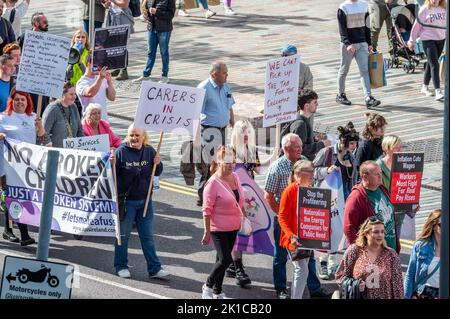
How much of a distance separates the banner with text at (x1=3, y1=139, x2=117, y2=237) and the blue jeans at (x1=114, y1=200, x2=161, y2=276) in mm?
152

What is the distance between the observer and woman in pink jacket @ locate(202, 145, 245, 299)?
532 inches

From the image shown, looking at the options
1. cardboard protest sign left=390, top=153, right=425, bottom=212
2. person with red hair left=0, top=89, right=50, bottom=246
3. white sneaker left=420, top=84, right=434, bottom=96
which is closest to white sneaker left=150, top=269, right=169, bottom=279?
person with red hair left=0, top=89, right=50, bottom=246

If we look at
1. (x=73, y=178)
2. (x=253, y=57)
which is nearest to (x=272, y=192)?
(x=73, y=178)

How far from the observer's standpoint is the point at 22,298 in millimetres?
10078

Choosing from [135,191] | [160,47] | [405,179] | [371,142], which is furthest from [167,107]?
[160,47]

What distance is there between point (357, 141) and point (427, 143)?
14.9ft

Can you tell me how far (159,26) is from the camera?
23.0 m

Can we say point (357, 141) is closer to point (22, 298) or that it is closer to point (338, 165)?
point (338, 165)

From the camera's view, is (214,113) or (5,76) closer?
(214,113)

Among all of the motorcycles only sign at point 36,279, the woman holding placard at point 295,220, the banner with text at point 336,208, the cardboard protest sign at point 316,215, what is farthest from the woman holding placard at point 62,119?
the motorcycles only sign at point 36,279

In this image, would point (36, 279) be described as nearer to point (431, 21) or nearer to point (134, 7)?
point (431, 21)

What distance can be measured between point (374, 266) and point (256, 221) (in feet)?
8.85
